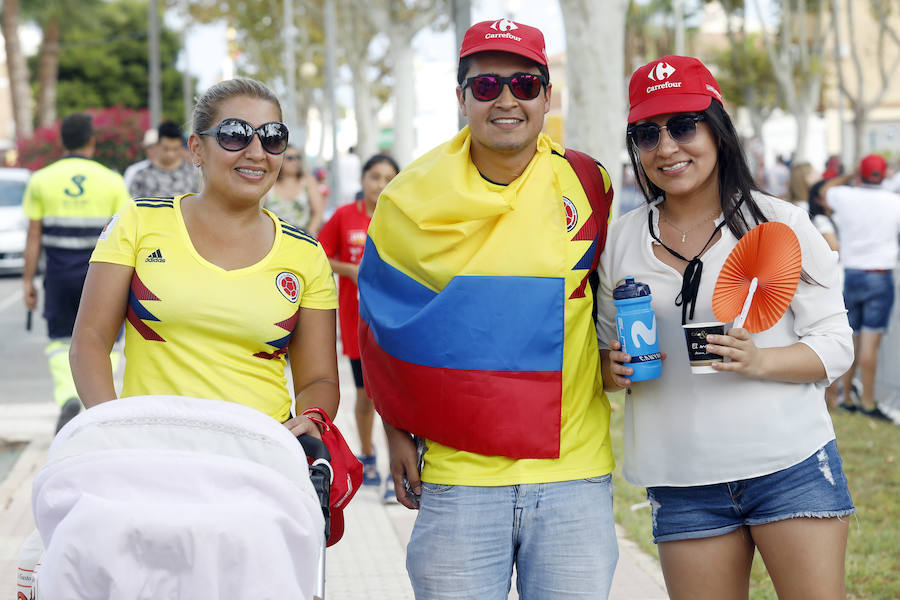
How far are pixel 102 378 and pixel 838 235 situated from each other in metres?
8.13

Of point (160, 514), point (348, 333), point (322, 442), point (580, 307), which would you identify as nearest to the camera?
point (160, 514)

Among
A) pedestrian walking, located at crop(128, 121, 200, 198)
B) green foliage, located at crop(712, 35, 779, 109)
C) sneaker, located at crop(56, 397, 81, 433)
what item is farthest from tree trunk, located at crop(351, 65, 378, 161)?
sneaker, located at crop(56, 397, 81, 433)

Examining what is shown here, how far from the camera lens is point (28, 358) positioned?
12.8 m

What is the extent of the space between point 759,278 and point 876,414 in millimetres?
7465

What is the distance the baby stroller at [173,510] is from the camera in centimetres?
231

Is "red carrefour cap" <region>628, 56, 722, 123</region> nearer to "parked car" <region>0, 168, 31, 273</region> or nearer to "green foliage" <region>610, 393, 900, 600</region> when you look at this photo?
"green foliage" <region>610, 393, 900, 600</region>

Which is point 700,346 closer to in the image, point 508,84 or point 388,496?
point 508,84

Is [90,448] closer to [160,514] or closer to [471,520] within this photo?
[160,514]

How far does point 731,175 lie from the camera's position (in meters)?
3.28

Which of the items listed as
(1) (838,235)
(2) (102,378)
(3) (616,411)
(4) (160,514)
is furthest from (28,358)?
(4) (160,514)

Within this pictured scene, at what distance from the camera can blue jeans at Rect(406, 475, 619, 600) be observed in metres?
3.09

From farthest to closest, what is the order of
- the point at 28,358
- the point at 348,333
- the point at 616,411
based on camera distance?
the point at 28,358 < the point at 616,411 < the point at 348,333

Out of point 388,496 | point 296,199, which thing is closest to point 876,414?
point 388,496

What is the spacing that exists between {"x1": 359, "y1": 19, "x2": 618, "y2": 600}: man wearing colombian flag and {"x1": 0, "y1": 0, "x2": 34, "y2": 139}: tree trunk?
34733 millimetres
